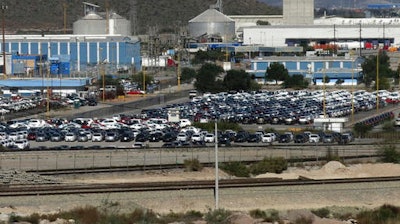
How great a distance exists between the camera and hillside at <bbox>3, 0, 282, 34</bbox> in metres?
79.6

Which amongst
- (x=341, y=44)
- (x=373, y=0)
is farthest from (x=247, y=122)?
(x=373, y=0)

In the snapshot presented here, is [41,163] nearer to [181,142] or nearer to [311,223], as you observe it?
[181,142]

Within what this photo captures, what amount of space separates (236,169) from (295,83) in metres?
23.7

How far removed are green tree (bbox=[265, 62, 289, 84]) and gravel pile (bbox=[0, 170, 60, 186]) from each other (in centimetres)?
2631

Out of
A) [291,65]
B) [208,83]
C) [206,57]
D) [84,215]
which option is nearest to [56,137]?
[84,215]

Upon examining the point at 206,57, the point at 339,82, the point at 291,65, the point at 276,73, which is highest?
the point at 206,57

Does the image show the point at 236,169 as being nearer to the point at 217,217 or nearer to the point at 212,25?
the point at 217,217

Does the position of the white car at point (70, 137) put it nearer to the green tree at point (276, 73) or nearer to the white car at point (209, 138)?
the white car at point (209, 138)

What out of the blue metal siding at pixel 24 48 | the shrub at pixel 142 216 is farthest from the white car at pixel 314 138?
the blue metal siding at pixel 24 48

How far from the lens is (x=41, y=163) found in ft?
70.2

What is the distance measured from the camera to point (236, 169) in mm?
19766

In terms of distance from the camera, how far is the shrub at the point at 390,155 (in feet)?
70.0

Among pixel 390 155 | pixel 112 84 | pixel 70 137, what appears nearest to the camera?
pixel 390 155

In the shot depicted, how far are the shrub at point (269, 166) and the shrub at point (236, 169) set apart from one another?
152mm
